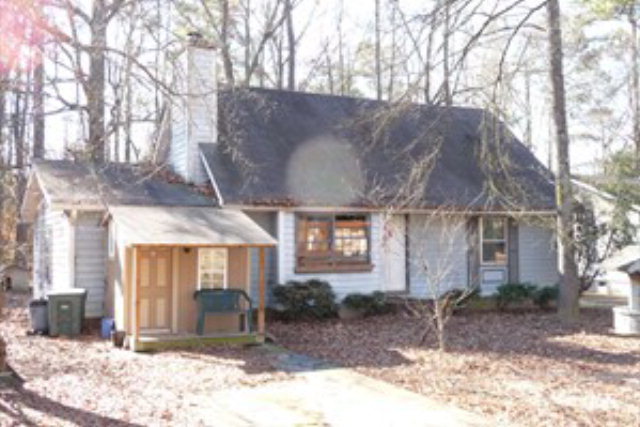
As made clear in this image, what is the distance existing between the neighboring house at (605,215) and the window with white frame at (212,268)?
8000mm

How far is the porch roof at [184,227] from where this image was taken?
36.7 feet

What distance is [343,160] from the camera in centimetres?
1700

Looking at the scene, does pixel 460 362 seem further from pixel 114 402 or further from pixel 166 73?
pixel 166 73

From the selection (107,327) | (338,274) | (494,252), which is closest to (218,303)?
(107,327)

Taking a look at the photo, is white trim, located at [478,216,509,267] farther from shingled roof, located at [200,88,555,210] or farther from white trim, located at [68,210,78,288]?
white trim, located at [68,210,78,288]

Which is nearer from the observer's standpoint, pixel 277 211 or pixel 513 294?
pixel 277 211

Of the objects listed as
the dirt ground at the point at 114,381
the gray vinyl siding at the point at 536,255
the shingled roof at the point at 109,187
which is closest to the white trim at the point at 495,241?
the gray vinyl siding at the point at 536,255

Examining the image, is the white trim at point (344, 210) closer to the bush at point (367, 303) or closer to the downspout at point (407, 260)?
the downspout at point (407, 260)

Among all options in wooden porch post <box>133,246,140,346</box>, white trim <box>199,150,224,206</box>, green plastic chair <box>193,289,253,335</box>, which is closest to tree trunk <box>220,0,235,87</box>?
white trim <box>199,150,224,206</box>

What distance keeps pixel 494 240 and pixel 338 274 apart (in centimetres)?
507

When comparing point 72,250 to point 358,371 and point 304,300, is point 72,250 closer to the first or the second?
point 304,300

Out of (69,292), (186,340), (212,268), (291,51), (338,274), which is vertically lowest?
(186,340)

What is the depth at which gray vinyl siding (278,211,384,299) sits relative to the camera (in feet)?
48.7

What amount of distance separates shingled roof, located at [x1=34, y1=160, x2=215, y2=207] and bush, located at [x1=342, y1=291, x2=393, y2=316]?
13.0 feet
